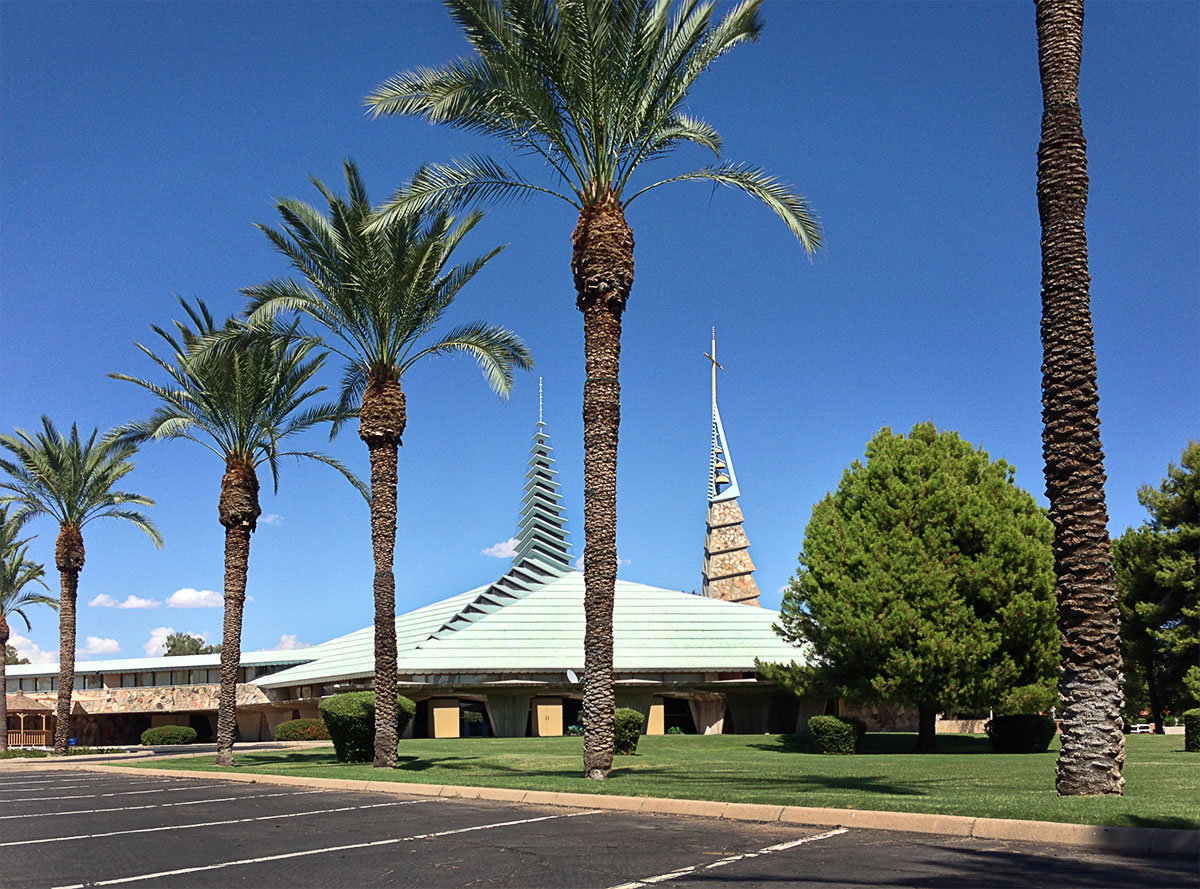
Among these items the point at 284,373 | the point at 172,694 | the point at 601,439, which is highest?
the point at 284,373

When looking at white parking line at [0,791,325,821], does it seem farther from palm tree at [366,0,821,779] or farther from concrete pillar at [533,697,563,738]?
concrete pillar at [533,697,563,738]

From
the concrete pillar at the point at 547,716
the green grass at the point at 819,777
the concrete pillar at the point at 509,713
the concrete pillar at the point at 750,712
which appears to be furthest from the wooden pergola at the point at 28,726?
the concrete pillar at the point at 750,712

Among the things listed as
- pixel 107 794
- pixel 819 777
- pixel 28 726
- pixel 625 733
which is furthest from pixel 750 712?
pixel 28 726

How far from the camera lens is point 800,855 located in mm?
9312

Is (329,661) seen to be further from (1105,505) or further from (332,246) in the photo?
(1105,505)

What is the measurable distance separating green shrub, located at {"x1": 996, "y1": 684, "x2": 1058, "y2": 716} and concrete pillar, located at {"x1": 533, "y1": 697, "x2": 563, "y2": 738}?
23563mm

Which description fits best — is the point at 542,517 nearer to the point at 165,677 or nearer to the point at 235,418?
the point at 165,677

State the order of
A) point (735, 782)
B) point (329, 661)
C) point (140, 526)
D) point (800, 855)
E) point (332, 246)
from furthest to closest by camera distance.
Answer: point (329, 661), point (140, 526), point (332, 246), point (735, 782), point (800, 855)

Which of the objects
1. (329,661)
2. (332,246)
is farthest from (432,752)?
(329,661)

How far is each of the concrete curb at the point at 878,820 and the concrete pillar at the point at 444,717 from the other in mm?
31478

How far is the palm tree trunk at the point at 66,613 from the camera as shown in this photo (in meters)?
42.2

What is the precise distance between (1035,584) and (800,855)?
24.9 metres

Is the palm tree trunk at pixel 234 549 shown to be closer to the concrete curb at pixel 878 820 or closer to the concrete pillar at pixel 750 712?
the concrete curb at pixel 878 820

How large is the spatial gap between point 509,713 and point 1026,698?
Answer: 2560 centimetres
